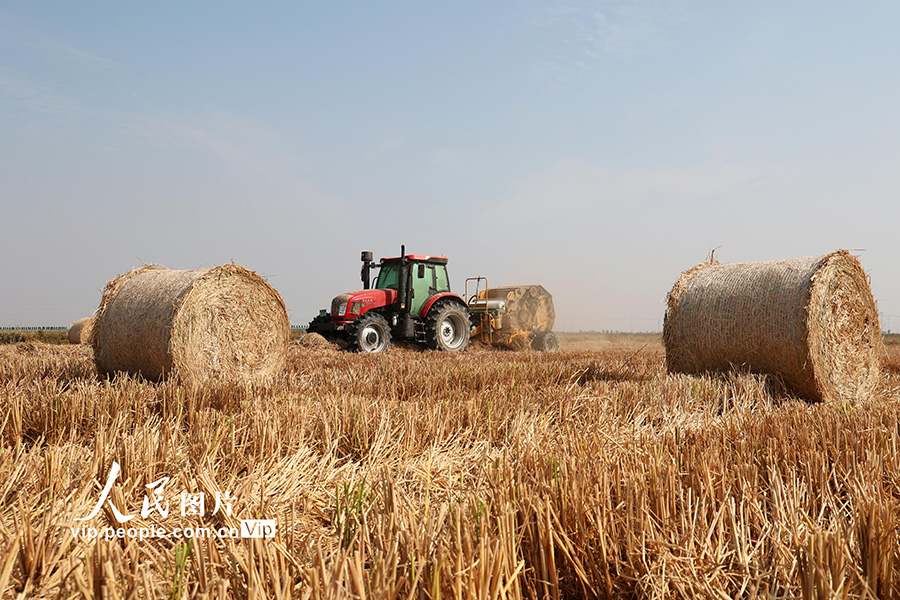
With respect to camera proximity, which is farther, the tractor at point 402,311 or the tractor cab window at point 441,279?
the tractor cab window at point 441,279

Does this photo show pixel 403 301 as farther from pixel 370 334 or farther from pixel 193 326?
pixel 193 326

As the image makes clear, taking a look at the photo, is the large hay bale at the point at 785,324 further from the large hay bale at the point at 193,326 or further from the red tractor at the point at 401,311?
the red tractor at the point at 401,311

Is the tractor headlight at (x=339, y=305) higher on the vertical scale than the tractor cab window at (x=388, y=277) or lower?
lower

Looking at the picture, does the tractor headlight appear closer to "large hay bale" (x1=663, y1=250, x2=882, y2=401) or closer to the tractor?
the tractor

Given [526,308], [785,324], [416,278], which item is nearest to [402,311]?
[416,278]

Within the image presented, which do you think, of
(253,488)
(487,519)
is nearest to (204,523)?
(253,488)

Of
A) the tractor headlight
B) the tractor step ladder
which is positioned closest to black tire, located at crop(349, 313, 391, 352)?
the tractor headlight

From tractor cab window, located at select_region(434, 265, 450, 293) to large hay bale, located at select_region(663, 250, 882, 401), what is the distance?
7286 millimetres

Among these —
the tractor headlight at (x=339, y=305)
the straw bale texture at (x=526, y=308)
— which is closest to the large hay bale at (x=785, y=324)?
the tractor headlight at (x=339, y=305)

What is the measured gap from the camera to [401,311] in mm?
13164

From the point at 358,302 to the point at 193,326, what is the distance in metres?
6.03

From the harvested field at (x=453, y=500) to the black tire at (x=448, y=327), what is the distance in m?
8.31

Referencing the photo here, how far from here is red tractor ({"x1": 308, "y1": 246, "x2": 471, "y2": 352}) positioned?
1234 centimetres

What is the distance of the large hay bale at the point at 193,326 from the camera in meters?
6.44
